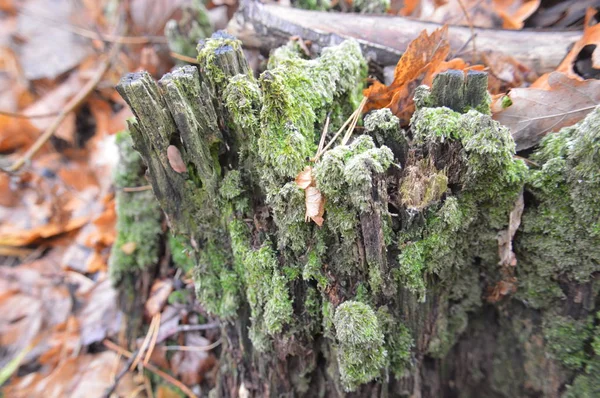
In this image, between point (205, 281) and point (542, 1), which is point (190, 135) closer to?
point (205, 281)

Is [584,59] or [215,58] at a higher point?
[584,59]

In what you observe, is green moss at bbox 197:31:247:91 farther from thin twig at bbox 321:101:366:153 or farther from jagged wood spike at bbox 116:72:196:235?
thin twig at bbox 321:101:366:153

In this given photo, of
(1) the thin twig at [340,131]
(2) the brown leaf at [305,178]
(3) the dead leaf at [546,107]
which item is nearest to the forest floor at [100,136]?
(3) the dead leaf at [546,107]

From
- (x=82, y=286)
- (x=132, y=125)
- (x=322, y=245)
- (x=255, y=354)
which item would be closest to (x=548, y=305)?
(x=322, y=245)

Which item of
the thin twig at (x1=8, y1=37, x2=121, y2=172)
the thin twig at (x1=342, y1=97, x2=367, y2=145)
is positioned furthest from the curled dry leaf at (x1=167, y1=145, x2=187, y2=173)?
the thin twig at (x1=8, y1=37, x2=121, y2=172)

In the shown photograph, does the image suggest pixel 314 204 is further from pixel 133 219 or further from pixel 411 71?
pixel 133 219

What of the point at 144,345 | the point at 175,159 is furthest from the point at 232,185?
the point at 144,345

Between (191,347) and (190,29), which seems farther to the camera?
(190,29)
